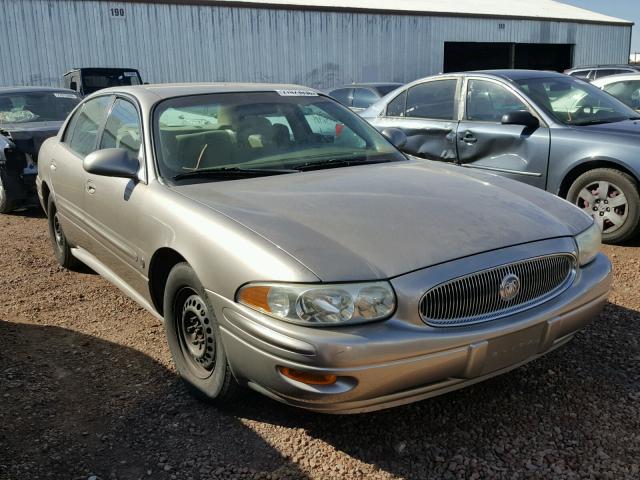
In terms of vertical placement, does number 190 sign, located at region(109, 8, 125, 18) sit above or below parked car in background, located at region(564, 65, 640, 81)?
above

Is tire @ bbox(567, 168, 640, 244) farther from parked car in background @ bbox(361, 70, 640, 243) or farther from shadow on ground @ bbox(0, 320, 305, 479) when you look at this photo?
shadow on ground @ bbox(0, 320, 305, 479)

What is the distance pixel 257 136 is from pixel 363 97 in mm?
7934

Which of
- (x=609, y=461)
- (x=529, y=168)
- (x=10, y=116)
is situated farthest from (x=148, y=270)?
(x=10, y=116)

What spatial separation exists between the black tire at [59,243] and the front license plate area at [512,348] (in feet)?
12.0

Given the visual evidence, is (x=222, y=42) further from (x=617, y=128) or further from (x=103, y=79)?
(x=617, y=128)

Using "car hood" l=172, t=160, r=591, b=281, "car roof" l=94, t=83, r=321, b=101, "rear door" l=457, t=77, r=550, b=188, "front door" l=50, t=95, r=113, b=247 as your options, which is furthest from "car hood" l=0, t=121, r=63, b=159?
"rear door" l=457, t=77, r=550, b=188

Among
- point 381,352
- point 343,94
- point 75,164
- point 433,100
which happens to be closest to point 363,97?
point 343,94

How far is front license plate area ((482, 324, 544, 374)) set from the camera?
2441mm

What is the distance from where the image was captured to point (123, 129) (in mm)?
3867

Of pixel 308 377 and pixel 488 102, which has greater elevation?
pixel 488 102

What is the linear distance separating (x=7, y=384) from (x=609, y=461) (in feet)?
9.63

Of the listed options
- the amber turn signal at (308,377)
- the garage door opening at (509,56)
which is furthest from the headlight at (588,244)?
the garage door opening at (509,56)

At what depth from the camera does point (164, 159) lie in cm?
336

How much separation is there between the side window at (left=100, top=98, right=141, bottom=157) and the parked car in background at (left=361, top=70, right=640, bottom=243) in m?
2.96
